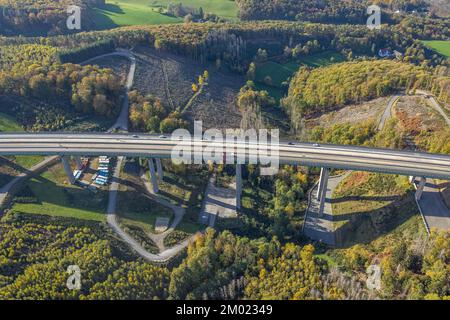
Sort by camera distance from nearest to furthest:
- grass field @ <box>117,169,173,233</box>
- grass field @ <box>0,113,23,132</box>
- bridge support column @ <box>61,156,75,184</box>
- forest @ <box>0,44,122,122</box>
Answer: grass field @ <box>117,169,173,233</box>
bridge support column @ <box>61,156,75,184</box>
grass field @ <box>0,113,23,132</box>
forest @ <box>0,44,122,122</box>

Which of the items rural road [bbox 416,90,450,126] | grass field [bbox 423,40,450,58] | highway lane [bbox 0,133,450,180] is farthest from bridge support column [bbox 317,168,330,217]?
grass field [bbox 423,40,450,58]

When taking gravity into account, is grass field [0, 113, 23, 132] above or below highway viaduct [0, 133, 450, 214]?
above

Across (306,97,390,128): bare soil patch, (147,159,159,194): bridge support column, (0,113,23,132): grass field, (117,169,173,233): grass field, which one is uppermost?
(306,97,390,128): bare soil patch

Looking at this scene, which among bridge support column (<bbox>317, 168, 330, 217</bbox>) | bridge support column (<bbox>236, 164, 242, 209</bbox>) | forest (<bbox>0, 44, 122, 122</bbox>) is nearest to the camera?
bridge support column (<bbox>317, 168, 330, 217</bbox>)

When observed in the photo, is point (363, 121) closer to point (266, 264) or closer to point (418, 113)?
point (418, 113)

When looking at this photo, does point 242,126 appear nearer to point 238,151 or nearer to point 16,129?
point 238,151

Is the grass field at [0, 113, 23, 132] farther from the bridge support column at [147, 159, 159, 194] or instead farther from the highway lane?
the bridge support column at [147, 159, 159, 194]

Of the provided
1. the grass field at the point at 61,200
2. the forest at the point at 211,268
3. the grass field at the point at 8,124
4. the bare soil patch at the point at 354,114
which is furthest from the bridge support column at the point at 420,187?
the grass field at the point at 8,124
